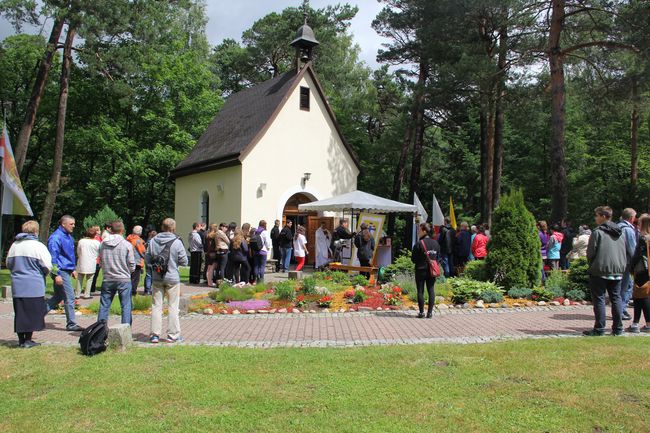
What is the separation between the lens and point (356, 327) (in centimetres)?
873

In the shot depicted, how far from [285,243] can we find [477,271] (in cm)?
711

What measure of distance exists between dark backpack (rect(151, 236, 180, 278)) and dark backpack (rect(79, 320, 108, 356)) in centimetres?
108

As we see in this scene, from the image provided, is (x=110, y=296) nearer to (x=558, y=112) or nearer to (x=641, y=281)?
(x=641, y=281)

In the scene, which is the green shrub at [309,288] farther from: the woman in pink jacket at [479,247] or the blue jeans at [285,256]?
the blue jeans at [285,256]

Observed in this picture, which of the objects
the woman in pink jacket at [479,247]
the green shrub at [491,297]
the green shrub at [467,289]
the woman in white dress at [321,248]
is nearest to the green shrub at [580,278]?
the green shrub at [467,289]

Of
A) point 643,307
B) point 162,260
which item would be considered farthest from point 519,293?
point 162,260

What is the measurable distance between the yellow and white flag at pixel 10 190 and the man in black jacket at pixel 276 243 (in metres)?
8.45

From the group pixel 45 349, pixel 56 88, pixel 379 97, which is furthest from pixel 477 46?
pixel 56 88

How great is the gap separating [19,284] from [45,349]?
3.04ft

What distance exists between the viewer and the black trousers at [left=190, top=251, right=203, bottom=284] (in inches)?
593

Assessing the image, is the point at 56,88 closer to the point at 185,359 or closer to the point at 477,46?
the point at 477,46

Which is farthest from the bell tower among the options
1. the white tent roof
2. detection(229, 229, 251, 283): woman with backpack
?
detection(229, 229, 251, 283): woman with backpack

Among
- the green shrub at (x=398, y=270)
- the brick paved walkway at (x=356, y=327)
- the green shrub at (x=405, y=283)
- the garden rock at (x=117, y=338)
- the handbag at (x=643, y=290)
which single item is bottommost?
the brick paved walkway at (x=356, y=327)

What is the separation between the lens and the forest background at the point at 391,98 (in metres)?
17.7
